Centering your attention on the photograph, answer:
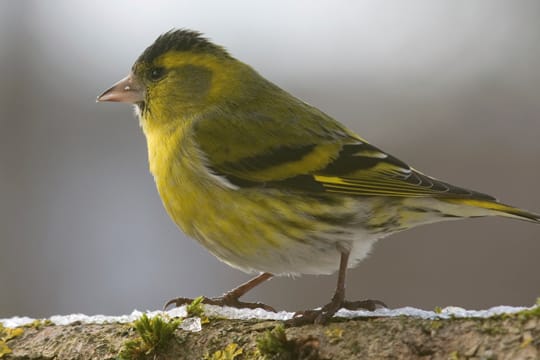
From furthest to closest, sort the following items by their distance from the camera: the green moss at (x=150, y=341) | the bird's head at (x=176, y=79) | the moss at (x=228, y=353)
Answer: the bird's head at (x=176, y=79) → the green moss at (x=150, y=341) → the moss at (x=228, y=353)

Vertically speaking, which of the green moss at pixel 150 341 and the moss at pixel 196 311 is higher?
the moss at pixel 196 311

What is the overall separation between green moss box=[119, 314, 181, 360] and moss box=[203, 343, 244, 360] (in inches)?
7.9

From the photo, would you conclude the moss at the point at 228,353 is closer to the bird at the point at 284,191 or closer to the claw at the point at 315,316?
the claw at the point at 315,316

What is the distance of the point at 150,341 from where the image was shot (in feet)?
10.2

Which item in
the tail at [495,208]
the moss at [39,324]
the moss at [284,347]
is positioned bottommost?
the moss at [284,347]

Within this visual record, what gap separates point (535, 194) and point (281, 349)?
5.32 metres

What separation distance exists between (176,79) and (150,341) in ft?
6.56

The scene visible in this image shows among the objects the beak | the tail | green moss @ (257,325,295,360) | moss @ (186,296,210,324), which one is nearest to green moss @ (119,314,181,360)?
moss @ (186,296,210,324)

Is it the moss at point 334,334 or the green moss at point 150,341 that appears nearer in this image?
the moss at point 334,334

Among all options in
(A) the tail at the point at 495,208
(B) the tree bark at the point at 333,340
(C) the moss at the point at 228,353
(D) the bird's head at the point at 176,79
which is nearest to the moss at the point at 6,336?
(B) the tree bark at the point at 333,340

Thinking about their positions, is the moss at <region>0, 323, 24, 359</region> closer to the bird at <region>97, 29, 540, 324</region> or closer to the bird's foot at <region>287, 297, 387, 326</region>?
the bird at <region>97, 29, 540, 324</region>

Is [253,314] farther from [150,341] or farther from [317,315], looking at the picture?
[150,341]

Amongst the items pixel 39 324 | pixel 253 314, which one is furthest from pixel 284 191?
pixel 39 324

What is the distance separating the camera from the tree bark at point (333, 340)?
2.58 m
